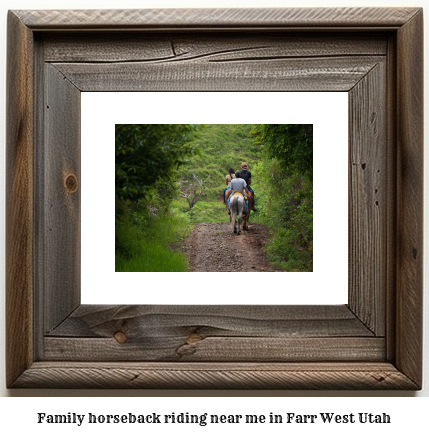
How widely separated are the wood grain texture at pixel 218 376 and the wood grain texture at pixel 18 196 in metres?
0.06

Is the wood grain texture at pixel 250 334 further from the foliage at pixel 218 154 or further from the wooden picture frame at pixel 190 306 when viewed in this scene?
the foliage at pixel 218 154

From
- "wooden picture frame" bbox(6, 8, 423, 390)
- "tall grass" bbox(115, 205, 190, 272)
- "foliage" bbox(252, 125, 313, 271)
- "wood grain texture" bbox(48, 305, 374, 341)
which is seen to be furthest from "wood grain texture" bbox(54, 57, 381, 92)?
"wood grain texture" bbox(48, 305, 374, 341)

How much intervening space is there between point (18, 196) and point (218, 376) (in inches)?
18.3

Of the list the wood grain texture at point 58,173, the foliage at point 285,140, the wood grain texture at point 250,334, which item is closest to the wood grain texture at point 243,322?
the wood grain texture at point 250,334

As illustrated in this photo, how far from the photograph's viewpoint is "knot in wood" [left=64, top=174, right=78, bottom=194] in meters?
0.73

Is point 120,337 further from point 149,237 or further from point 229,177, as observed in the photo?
point 229,177

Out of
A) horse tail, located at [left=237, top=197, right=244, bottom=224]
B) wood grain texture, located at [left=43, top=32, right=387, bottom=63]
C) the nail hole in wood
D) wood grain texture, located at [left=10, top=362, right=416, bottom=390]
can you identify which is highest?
wood grain texture, located at [left=43, top=32, right=387, bottom=63]

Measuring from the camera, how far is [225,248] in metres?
0.74

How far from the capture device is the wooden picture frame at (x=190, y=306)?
0.71 m

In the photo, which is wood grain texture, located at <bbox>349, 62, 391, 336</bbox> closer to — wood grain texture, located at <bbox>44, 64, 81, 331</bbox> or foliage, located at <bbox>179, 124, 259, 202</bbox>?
foliage, located at <bbox>179, 124, 259, 202</bbox>

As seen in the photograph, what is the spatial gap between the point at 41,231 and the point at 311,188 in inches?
19.0

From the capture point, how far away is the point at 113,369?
721mm

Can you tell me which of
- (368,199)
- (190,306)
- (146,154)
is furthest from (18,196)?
(368,199)

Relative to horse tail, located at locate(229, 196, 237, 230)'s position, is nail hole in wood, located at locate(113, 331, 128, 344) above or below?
below
